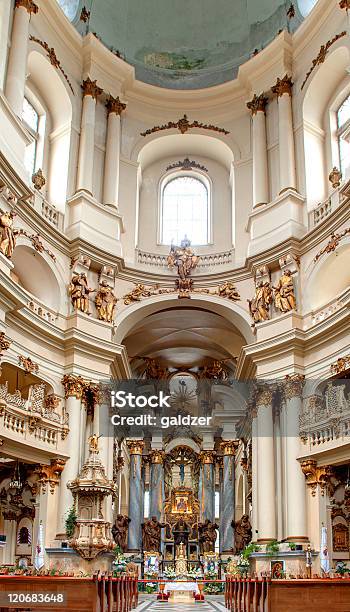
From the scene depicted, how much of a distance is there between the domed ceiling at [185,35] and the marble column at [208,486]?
16.6 m

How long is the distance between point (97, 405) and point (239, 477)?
12.6m

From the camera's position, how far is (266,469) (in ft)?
68.1

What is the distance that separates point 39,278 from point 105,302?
2.26 m

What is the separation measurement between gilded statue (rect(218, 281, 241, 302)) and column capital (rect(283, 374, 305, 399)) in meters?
4.03

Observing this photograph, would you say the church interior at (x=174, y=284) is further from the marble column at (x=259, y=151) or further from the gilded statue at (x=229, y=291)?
the gilded statue at (x=229, y=291)

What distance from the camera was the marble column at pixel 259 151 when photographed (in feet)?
79.7

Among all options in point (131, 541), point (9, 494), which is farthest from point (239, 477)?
point (9, 494)

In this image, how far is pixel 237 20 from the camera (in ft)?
90.1

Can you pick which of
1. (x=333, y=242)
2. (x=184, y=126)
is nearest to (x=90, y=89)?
(x=184, y=126)

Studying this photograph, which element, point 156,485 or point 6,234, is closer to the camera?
point 6,234

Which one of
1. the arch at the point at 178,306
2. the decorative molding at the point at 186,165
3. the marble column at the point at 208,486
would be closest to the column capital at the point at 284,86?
the decorative molding at the point at 186,165

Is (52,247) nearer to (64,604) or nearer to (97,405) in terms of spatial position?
(97,405)

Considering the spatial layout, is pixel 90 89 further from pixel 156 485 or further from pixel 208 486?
pixel 208 486

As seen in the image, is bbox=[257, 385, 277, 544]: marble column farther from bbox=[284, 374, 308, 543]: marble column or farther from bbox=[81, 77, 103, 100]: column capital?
bbox=[81, 77, 103, 100]: column capital
